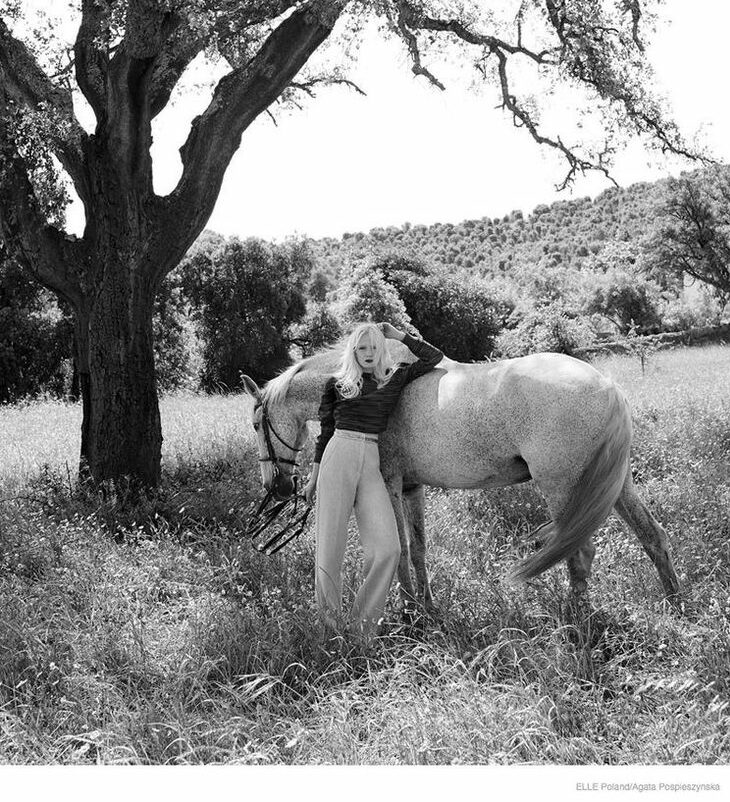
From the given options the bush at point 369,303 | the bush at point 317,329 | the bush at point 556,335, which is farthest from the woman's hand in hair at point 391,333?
the bush at point 317,329

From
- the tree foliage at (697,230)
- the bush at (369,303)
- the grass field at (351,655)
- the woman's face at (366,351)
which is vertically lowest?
the grass field at (351,655)

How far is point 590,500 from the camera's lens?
14.3ft

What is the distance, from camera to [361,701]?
12.0ft

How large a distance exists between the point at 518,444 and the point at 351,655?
61.1 inches

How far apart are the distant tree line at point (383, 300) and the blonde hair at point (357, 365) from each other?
12314mm

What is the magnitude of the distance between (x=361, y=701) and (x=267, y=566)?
2.22 meters

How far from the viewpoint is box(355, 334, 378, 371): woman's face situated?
4.64 meters

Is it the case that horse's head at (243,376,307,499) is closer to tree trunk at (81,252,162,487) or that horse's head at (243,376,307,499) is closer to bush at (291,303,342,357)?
tree trunk at (81,252,162,487)

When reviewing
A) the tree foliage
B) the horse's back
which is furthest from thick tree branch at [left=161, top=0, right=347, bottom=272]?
the tree foliage

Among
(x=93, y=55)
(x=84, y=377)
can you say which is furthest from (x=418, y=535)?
(x=93, y=55)

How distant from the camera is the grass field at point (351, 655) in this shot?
11.2 ft

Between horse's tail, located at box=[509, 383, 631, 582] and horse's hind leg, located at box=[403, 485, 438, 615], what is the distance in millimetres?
663

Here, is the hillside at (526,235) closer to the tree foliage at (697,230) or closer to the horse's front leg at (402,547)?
the tree foliage at (697,230)
